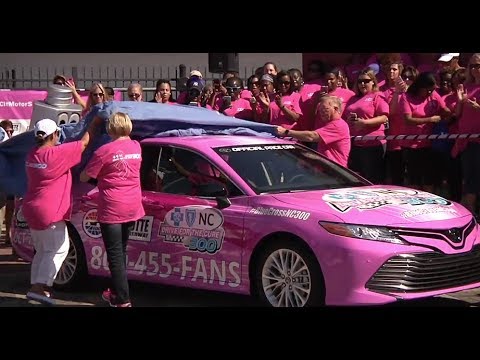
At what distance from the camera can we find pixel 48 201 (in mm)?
8672

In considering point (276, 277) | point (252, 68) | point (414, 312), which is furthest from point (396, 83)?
point (252, 68)

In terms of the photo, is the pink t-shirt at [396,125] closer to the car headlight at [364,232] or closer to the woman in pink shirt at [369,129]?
the woman in pink shirt at [369,129]

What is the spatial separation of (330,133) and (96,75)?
13058 millimetres

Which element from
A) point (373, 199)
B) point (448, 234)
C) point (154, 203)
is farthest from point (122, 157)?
point (448, 234)

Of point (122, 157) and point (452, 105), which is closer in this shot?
point (122, 157)

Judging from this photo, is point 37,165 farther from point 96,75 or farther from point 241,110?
point 96,75

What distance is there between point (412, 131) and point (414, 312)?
5.37 meters

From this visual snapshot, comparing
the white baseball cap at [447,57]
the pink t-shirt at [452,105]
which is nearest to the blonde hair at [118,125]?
the pink t-shirt at [452,105]

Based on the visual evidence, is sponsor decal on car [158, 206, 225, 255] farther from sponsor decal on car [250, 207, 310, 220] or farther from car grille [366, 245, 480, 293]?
car grille [366, 245, 480, 293]

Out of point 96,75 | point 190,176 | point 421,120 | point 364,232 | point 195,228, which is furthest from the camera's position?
point 96,75

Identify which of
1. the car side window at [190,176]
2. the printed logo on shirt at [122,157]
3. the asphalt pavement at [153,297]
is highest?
the printed logo on shirt at [122,157]

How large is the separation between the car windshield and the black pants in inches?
44.1

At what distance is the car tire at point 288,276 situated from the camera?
7.52 m

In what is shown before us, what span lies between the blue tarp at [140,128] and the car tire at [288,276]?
193 centimetres
